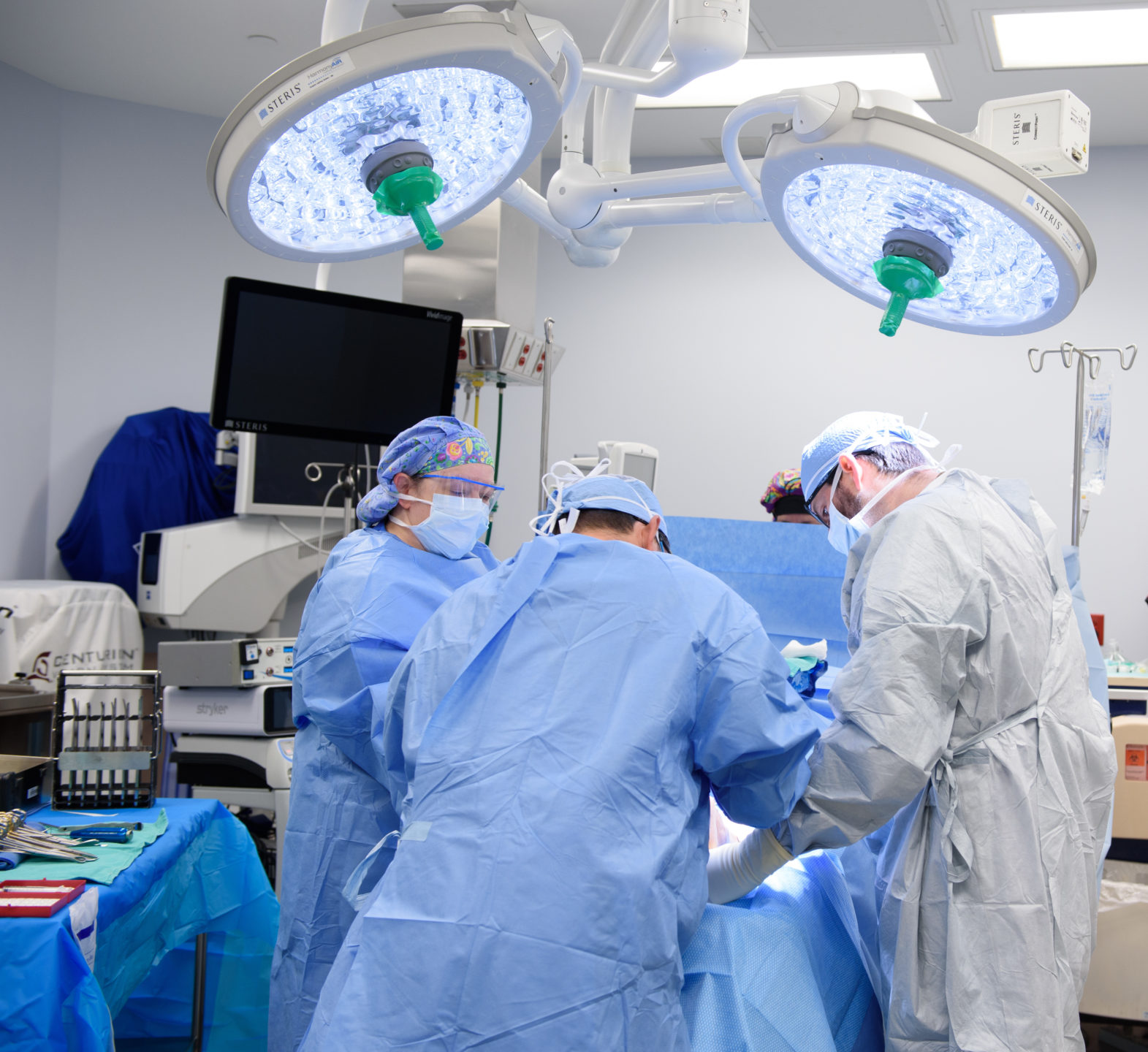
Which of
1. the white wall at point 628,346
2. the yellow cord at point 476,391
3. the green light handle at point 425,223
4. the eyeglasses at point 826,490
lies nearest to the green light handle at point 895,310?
the green light handle at point 425,223

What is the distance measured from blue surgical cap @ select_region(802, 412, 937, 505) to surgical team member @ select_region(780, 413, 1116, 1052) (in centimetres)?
21

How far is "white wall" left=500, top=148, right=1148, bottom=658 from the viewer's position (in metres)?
4.32

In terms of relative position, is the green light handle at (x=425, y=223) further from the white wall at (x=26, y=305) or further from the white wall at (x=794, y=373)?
the white wall at (x=794, y=373)

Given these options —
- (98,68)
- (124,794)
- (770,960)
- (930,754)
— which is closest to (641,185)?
(930,754)

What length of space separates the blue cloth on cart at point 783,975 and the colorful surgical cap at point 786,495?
1631mm

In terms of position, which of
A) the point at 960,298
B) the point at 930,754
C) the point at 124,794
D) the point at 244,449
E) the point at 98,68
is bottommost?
the point at 124,794

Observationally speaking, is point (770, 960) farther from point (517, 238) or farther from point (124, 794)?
point (517, 238)

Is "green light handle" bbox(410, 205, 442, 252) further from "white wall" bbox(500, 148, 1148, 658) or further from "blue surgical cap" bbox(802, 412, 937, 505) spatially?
"white wall" bbox(500, 148, 1148, 658)

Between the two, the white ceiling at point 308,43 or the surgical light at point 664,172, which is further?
the white ceiling at point 308,43

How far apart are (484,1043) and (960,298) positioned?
102 cm

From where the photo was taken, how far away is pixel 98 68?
4145 millimetres

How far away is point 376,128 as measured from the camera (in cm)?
109

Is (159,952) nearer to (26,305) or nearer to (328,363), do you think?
(328,363)

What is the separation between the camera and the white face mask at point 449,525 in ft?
7.00
